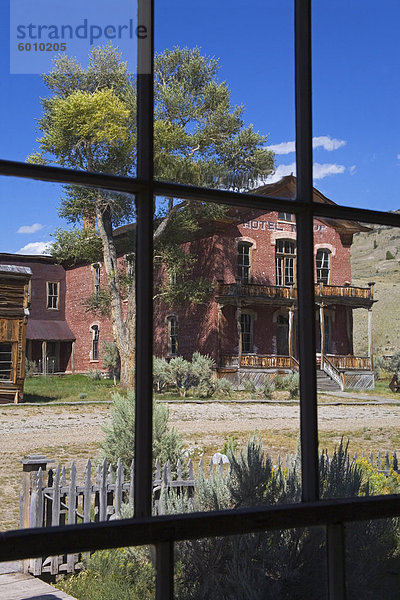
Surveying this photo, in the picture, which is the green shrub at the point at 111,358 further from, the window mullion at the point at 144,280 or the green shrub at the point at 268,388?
the window mullion at the point at 144,280

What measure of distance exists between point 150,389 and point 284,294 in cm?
88

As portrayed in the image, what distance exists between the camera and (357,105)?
138cm

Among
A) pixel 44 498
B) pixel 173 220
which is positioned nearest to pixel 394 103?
pixel 173 220

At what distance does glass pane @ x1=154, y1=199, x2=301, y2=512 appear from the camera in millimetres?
1406

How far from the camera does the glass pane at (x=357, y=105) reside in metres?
1.28

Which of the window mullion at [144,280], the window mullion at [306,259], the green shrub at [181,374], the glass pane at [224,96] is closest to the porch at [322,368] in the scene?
the green shrub at [181,374]

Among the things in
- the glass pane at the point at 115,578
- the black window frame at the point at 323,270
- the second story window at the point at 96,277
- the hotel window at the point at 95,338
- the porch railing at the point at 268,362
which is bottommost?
the glass pane at the point at 115,578

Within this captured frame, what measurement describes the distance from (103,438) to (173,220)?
622mm

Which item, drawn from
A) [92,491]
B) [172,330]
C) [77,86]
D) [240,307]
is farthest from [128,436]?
[77,86]

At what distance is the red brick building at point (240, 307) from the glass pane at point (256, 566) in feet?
1.23

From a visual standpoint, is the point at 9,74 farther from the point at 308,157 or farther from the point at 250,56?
the point at 308,157

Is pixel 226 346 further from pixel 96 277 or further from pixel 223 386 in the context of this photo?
pixel 96 277

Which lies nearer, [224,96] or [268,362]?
[268,362]

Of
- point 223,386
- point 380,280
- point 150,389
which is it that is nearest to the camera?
point 150,389
